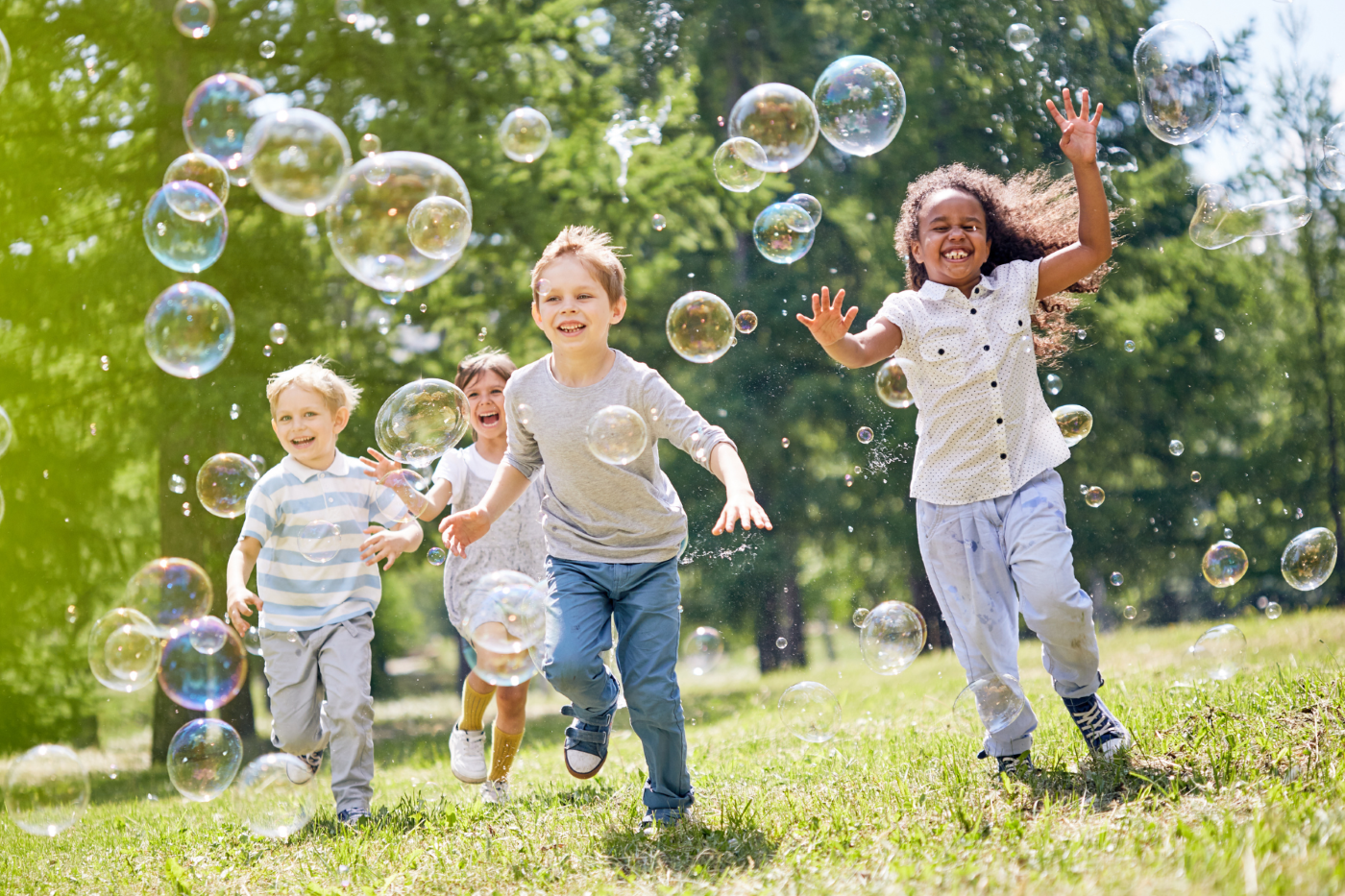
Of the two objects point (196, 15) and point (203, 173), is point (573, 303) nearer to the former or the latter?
point (203, 173)

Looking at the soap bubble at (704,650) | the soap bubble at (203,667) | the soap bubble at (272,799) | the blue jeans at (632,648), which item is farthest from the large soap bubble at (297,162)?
the soap bubble at (704,650)

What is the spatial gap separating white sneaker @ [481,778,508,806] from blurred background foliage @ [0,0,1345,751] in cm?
462

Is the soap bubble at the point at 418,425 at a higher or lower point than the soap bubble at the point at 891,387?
lower

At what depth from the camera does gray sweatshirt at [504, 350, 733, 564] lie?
11.9ft

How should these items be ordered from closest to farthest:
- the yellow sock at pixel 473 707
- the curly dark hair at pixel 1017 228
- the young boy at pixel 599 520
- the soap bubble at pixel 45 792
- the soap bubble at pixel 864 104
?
the young boy at pixel 599 520, the soap bubble at pixel 45 792, the curly dark hair at pixel 1017 228, the yellow sock at pixel 473 707, the soap bubble at pixel 864 104

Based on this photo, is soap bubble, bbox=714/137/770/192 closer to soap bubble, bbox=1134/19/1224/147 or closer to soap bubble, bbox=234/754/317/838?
soap bubble, bbox=1134/19/1224/147

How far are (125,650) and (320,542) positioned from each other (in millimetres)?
1174

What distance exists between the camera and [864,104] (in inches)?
202

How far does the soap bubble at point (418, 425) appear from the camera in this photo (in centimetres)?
426

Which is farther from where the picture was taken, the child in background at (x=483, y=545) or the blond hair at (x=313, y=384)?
the child in background at (x=483, y=545)

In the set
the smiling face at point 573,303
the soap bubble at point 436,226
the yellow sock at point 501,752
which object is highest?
→ the soap bubble at point 436,226

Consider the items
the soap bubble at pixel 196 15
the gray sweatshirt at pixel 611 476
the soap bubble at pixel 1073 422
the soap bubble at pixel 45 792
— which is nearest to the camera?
the gray sweatshirt at pixel 611 476

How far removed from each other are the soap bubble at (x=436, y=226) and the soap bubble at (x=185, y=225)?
1.46 meters

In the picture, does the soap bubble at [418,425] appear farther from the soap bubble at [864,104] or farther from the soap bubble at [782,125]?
the soap bubble at [864,104]
